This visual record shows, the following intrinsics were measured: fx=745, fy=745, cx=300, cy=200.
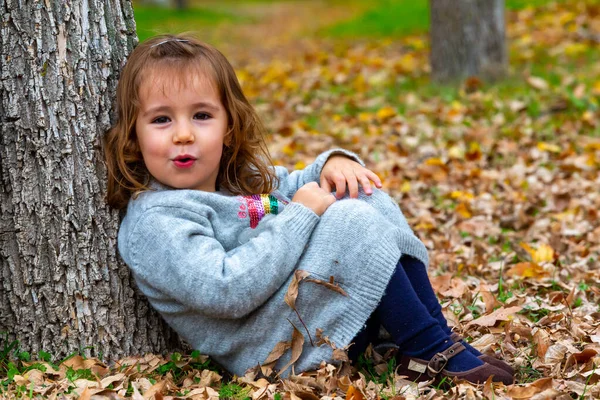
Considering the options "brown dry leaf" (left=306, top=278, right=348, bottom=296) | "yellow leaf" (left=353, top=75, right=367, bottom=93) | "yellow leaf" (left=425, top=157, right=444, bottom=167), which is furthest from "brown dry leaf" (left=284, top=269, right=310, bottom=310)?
"yellow leaf" (left=353, top=75, right=367, bottom=93)

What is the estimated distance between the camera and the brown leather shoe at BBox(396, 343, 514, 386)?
8.09ft

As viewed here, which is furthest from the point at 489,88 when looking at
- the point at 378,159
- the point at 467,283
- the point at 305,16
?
the point at 305,16

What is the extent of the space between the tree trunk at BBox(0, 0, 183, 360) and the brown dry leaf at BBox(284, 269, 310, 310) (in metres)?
0.62

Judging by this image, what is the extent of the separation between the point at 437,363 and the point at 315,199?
27.6 inches

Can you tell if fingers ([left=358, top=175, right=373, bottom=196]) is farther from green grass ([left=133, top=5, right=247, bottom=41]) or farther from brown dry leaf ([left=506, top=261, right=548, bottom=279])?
green grass ([left=133, top=5, right=247, bottom=41])

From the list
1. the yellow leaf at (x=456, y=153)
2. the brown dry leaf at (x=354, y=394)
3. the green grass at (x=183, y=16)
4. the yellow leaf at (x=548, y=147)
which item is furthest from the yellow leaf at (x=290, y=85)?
the green grass at (x=183, y=16)

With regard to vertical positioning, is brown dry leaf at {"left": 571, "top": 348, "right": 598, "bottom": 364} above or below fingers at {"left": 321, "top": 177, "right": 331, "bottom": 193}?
below

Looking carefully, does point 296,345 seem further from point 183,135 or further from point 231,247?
point 183,135

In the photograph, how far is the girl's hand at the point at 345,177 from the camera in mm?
2775

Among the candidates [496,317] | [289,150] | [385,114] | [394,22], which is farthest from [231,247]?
[394,22]

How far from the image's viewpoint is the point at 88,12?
101 inches

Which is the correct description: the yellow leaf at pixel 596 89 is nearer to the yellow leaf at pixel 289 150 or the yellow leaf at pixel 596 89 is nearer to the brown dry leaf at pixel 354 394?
the yellow leaf at pixel 289 150

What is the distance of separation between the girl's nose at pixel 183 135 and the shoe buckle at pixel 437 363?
1.12m

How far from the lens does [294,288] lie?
2.49m
